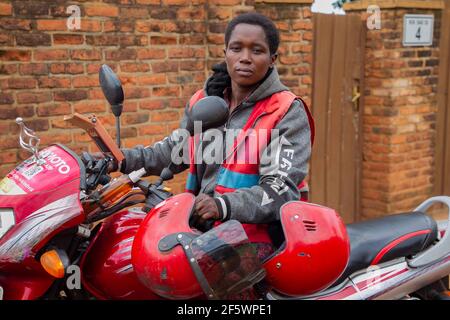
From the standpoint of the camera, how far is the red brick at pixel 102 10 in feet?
13.0

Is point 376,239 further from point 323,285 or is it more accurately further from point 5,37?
point 5,37

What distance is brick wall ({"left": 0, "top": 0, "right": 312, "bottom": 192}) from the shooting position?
3754 mm

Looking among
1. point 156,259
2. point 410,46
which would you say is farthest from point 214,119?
point 410,46

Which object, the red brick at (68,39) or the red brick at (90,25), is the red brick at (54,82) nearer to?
the red brick at (68,39)

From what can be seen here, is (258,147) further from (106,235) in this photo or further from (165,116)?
(165,116)

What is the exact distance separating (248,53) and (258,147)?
0.41 metres

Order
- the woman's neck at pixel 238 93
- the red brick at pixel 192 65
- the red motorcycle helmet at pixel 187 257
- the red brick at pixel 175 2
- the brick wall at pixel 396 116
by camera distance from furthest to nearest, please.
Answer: the brick wall at pixel 396 116 → the red brick at pixel 192 65 → the red brick at pixel 175 2 → the woman's neck at pixel 238 93 → the red motorcycle helmet at pixel 187 257

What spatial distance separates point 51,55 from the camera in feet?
12.6

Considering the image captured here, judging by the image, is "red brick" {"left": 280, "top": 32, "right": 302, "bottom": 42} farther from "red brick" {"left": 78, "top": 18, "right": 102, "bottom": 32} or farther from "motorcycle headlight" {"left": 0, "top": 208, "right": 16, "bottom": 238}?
"motorcycle headlight" {"left": 0, "top": 208, "right": 16, "bottom": 238}

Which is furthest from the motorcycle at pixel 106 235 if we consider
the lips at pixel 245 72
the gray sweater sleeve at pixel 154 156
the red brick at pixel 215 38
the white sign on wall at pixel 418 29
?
the white sign on wall at pixel 418 29

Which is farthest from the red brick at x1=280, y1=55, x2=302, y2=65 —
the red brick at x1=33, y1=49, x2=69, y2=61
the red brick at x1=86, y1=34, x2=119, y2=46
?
the red brick at x1=33, y1=49, x2=69, y2=61

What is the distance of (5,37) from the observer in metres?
3.66

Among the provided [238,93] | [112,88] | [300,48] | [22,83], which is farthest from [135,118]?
[112,88]

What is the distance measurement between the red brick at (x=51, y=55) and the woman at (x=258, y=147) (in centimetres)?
147
